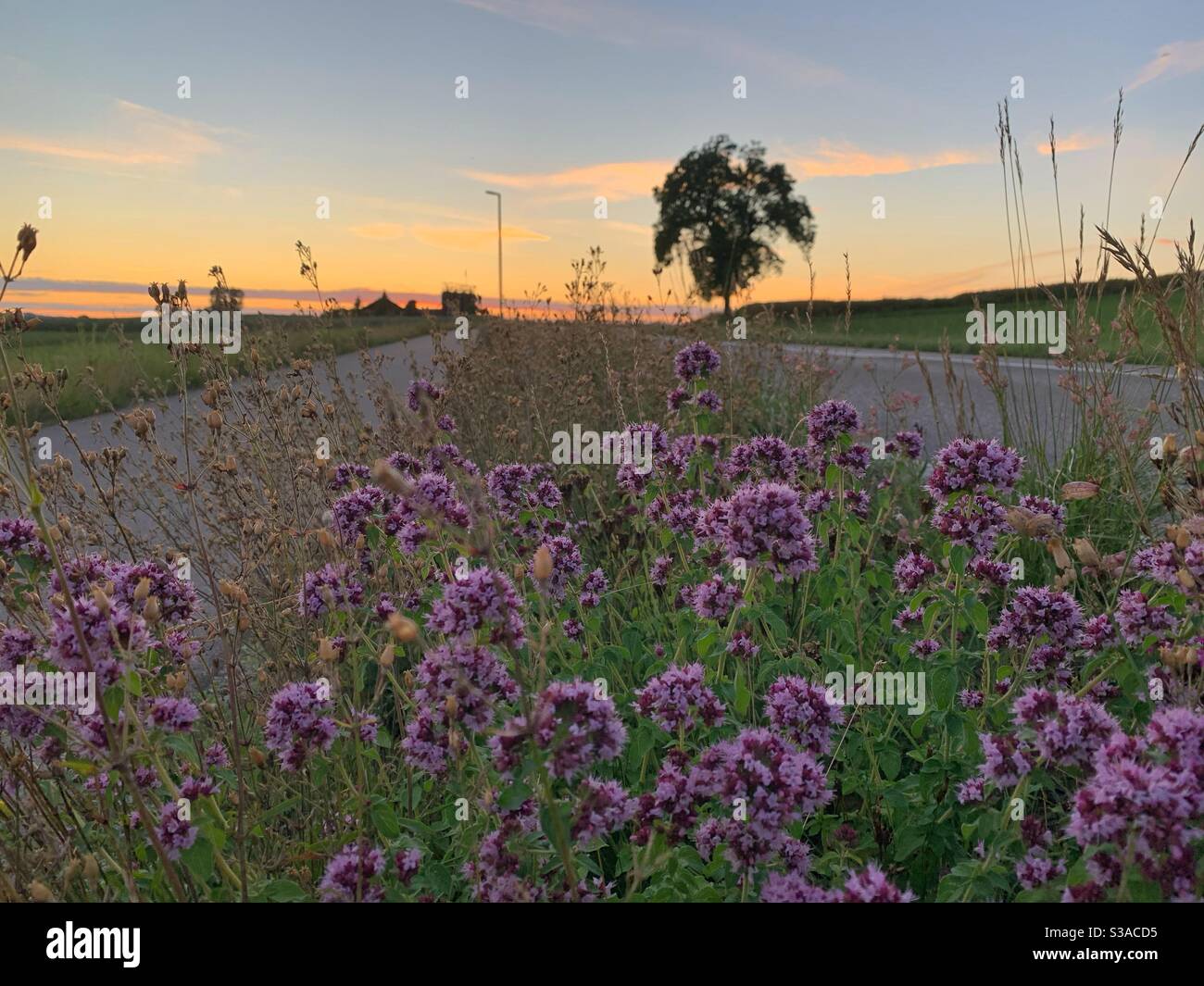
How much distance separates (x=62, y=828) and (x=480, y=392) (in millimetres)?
6148

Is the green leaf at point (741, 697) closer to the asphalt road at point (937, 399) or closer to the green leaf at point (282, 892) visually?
the green leaf at point (282, 892)

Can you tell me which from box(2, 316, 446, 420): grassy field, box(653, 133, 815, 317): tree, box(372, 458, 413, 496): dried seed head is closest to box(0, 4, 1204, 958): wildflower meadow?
box(372, 458, 413, 496): dried seed head

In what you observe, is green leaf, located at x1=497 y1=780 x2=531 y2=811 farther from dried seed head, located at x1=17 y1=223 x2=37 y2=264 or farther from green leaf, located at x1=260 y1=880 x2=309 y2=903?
dried seed head, located at x1=17 y1=223 x2=37 y2=264

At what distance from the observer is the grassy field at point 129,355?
21.6 ft

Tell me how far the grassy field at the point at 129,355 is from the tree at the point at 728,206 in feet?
99.5

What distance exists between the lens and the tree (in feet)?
165

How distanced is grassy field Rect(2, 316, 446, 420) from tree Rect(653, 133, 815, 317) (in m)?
30.3

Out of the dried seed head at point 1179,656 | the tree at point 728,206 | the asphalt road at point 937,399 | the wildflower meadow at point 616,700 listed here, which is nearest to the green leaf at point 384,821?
the wildflower meadow at point 616,700

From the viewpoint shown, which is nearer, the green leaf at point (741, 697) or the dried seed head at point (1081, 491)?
the green leaf at point (741, 697)

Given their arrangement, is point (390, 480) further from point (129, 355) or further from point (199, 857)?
point (129, 355)

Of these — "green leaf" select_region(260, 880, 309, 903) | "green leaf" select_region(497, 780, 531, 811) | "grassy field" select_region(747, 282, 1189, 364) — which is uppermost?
"grassy field" select_region(747, 282, 1189, 364)

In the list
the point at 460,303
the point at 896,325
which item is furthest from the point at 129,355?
the point at 896,325
